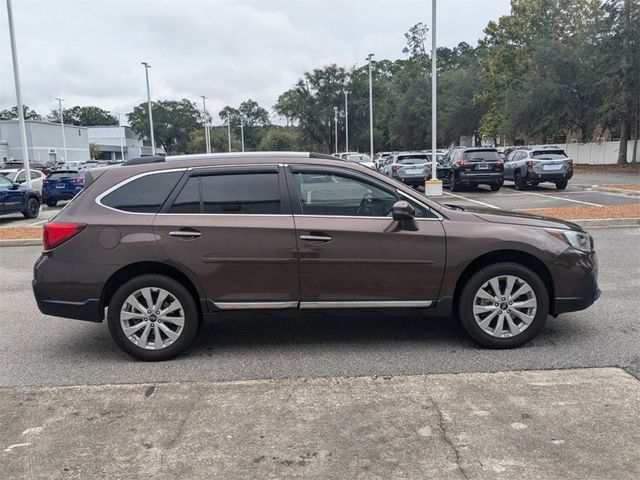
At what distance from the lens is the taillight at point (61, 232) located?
476 centimetres

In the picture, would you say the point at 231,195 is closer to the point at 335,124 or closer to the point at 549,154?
the point at 549,154

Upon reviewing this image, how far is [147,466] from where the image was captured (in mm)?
3230

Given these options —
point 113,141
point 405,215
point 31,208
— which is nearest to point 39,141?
point 113,141

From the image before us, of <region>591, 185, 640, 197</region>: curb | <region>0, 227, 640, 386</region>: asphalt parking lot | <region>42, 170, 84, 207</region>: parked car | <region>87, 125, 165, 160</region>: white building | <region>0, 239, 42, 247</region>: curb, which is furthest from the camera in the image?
<region>87, 125, 165, 160</region>: white building

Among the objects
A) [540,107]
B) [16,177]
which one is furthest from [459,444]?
[540,107]

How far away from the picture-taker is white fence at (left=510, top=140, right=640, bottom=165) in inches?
1543

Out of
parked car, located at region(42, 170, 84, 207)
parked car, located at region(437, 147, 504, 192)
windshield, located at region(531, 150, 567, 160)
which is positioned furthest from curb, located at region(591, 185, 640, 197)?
parked car, located at region(42, 170, 84, 207)

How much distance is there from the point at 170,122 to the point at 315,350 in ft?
402

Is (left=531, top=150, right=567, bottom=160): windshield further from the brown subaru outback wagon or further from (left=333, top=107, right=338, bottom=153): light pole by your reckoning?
(left=333, top=107, right=338, bottom=153): light pole

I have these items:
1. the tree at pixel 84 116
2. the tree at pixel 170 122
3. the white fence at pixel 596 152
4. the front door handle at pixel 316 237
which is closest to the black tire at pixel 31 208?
the front door handle at pixel 316 237

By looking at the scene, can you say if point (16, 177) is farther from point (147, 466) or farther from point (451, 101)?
point (451, 101)

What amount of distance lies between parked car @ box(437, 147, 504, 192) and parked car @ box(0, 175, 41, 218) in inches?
570

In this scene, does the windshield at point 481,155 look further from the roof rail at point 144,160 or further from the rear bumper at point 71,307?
the rear bumper at point 71,307

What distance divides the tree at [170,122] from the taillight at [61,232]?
116690 mm
